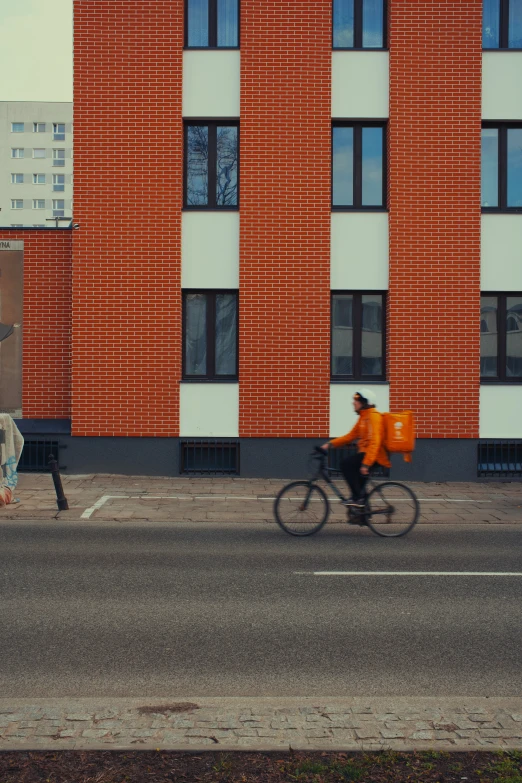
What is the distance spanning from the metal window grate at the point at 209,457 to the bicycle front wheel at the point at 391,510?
6281 millimetres

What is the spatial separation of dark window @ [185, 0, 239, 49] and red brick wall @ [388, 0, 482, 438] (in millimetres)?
3082

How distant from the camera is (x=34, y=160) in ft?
246

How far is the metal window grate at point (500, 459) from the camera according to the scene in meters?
16.4

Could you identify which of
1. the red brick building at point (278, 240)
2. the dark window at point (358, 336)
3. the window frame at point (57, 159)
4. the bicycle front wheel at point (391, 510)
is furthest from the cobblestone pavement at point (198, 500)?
the window frame at point (57, 159)

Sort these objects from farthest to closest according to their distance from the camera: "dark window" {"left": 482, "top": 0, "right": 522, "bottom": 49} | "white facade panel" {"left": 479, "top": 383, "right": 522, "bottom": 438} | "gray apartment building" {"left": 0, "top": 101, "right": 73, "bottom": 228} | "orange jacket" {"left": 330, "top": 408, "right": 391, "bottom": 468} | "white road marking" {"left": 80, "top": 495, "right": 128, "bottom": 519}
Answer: "gray apartment building" {"left": 0, "top": 101, "right": 73, "bottom": 228}, "dark window" {"left": 482, "top": 0, "right": 522, "bottom": 49}, "white facade panel" {"left": 479, "top": 383, "right": 522, "bottom": 438}, "white road marking" {"left": 80, "top": 495, "right": 128, "bottom": 519}, "orange jacket" {"left": 330, "top": 408, "right": 391, "bottom": 468}

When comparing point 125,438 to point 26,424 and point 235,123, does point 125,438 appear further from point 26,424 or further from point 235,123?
point 235,123

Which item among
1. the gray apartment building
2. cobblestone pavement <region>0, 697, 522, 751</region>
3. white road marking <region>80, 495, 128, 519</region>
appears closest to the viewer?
cobblestone pavement <region>0, 697, 522, 751</region>

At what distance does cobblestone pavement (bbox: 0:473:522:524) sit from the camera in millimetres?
11812

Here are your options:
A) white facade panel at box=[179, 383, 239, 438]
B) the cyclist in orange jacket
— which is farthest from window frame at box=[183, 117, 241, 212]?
the cyclist in orange jacket

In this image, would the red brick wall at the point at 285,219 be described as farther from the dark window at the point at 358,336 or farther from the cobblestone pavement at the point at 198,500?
the cobblestone pavement at the point at 198,500

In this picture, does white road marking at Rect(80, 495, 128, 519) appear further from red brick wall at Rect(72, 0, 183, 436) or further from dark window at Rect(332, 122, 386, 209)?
dark window at Rect(332, 122, 386, 209)

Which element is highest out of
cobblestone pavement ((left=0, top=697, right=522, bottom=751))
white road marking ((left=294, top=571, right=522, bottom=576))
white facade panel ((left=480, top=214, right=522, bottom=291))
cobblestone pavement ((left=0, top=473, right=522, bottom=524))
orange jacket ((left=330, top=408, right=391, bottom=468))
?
white facade panel ((left=480, top=214, right=522, bottom=291))

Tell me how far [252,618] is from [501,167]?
1294 centimetres

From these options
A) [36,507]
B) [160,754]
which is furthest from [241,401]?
[160,754]
